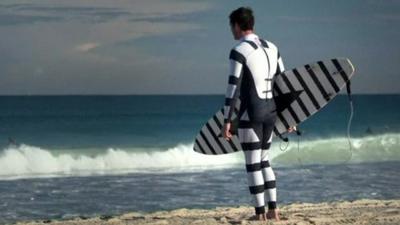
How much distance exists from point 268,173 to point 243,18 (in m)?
1.39

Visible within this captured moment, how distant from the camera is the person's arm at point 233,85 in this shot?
269 inches

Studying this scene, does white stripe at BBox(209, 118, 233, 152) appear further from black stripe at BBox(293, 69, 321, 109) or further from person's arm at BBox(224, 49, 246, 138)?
person's arm at BBox(224, 49, 246, 138)

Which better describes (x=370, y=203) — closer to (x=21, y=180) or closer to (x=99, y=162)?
(x=21, y=180)

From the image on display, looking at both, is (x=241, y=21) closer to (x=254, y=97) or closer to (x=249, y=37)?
(x=249, y=37)

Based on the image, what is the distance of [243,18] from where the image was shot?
272 inches

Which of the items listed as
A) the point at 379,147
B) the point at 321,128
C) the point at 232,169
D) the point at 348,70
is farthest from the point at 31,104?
the point at 348,70

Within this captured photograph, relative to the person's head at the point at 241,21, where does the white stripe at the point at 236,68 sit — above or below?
below

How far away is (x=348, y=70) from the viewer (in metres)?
7.85

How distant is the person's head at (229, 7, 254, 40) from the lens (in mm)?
6879

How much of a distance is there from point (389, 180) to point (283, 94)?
817cm

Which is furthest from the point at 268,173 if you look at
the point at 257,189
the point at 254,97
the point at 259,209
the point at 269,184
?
the point at 254,97

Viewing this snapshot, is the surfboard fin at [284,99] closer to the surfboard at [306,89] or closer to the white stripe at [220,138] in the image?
the surfboard at [306,89]

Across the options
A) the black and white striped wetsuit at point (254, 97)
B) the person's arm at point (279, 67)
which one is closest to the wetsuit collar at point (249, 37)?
the black and white striped wetsuit at point (254, 97)

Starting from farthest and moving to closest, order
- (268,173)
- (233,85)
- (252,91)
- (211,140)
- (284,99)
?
(211,140), (284,99), (268,173), (252,91), (233,85)
